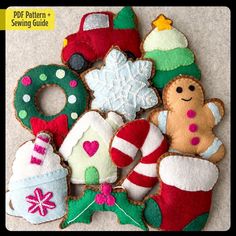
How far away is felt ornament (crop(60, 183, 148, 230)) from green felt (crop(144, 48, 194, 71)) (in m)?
0.45

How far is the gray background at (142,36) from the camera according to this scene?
54.4 inches

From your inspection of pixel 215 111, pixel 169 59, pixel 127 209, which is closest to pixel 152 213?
pixel 127 209

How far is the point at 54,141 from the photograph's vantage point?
1.35 meters

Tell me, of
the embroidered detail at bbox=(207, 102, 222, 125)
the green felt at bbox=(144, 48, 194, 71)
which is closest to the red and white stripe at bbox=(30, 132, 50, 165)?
the green felt at bbox=(144, 48, 194, 71)

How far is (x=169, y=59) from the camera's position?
1.35 m

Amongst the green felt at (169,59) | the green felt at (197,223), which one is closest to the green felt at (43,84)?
the green felt at (169,59)

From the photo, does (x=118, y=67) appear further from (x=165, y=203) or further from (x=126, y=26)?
(x=165, y=203)

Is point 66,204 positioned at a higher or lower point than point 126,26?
A: lower

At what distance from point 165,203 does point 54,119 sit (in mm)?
469

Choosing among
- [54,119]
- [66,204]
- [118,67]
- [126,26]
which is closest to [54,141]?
[54,119]

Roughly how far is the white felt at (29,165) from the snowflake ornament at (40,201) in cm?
6

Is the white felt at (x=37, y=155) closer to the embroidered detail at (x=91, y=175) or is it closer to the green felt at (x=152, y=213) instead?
the embroidered detail at (x=91, y=175)

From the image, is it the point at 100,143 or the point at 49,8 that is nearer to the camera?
the point at 100,143

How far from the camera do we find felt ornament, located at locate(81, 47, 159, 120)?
134cm
